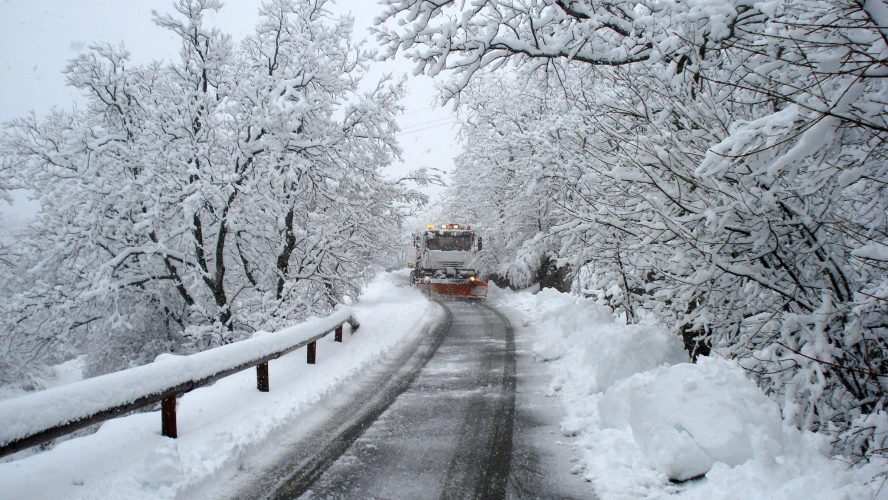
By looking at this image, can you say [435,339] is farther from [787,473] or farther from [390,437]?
[787,473]

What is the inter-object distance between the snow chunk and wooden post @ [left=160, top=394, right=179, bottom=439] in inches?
177

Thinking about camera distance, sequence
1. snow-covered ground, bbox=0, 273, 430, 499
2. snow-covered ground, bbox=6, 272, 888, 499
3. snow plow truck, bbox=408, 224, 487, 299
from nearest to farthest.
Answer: snow-covered ground, bbox=6, 272, 888, 499
snow-covered ground, bbox=0, 273, 430, 499
snow plow truck, bbox=408, 224, 487, 299

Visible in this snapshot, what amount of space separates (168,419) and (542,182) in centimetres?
1220

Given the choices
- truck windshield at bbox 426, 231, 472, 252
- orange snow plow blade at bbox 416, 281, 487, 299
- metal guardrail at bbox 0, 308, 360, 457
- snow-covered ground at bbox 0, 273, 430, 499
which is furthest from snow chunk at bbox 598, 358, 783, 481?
truck windshield at bbox 426, 231, 472, 252

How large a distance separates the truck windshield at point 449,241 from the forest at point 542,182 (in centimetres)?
837

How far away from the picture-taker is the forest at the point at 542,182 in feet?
12.0

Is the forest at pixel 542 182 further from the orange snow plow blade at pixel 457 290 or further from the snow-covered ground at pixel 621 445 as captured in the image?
the orange snow plow blade at pixel 457 290

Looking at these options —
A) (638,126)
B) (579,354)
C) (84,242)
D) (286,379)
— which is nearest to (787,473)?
(638,126)

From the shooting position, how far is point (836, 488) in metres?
3.18

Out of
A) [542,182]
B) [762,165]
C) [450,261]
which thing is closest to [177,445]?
[762,165]

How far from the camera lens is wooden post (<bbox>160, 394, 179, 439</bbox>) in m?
5.10

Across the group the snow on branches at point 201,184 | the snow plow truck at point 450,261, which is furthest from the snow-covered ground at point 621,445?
the snow plow truck at point 450,261

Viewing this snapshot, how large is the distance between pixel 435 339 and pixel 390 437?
686cm

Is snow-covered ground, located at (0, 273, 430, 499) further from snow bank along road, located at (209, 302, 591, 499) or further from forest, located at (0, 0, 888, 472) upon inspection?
forest, located at (0, 0, 888, 472)
